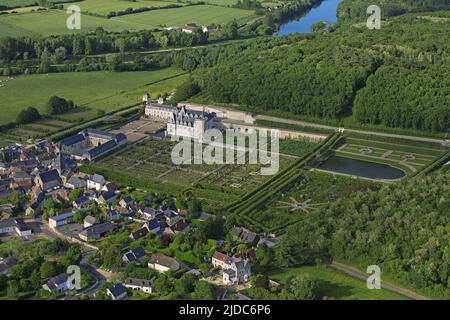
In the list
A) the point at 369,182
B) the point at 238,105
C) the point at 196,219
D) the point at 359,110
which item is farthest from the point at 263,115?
the point at 196,219

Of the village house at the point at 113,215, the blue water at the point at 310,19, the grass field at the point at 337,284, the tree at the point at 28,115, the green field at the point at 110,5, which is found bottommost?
the grass field at the point at 337,284

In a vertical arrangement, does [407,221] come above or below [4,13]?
below

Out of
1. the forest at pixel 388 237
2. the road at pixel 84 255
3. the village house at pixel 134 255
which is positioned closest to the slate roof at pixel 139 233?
the village house at pixel 134 255

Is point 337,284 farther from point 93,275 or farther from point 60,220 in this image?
point 60,220

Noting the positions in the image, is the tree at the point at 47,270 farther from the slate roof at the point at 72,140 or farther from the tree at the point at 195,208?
the slate roof at the point at 72,140

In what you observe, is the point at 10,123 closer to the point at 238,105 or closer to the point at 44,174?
the point at 44,174

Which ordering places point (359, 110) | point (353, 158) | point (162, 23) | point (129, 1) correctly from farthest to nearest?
1. point (129, 1)
2. point (162, 23)
3. point (359, 110)
4. point (353, 158)
